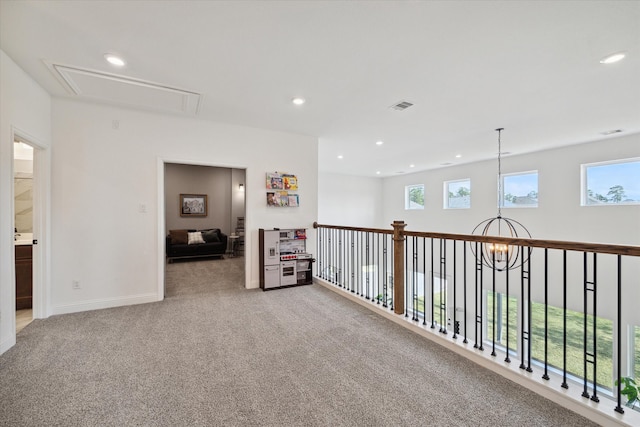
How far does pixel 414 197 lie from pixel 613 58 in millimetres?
6837

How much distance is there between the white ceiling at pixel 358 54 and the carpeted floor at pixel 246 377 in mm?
2592

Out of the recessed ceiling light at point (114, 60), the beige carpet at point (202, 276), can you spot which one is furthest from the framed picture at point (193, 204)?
the recessed ceiling light at point (114, 60)

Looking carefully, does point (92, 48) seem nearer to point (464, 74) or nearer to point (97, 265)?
point (97, 265)

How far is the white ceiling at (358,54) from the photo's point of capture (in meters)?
1.88

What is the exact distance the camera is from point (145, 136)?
145 inches

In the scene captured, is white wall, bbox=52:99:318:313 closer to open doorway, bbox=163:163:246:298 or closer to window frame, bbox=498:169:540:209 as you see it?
open doorway, bbox=163:163:246:298

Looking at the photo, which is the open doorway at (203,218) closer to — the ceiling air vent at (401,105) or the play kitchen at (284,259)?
the play kitchen at (284,259)

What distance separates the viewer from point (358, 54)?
2.36 meters

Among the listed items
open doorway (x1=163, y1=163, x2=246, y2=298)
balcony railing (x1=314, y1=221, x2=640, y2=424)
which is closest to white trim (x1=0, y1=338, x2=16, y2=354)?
open doorway (x1=163, y1=163, x2=246, y2=298)

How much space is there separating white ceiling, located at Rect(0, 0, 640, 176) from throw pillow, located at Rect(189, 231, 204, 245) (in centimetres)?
399

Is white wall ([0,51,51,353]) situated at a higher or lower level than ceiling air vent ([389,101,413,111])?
lower

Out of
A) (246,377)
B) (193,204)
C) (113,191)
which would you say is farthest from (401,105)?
(193,204)

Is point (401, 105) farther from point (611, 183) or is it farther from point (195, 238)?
point (195, 238)

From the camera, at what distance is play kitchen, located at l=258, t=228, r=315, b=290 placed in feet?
13.8
